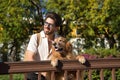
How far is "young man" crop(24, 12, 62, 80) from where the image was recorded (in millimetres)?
4598

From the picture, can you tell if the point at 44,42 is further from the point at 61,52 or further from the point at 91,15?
the point at 91,15

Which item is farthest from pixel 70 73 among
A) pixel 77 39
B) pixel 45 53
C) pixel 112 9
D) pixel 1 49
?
pixel 1 49

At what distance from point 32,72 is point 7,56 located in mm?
34067

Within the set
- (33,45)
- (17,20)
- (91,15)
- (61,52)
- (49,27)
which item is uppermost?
(91,15)

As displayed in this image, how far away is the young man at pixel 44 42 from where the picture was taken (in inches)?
181

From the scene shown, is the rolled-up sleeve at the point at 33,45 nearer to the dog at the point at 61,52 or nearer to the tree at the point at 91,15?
the dog at the point at 61,52

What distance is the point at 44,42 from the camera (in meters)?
4.69

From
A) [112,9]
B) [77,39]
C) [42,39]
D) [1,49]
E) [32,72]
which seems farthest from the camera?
[1,49]

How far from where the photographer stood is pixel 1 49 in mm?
35938

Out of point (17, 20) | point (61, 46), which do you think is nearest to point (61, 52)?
point (61, 46)

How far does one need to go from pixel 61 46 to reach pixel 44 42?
0.25 m

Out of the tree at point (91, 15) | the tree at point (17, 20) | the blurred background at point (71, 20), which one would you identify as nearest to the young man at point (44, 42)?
the blurred background at point (71, 20)

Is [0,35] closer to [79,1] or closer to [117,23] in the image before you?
[79,1]

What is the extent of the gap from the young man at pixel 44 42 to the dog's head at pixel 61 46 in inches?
2.9
